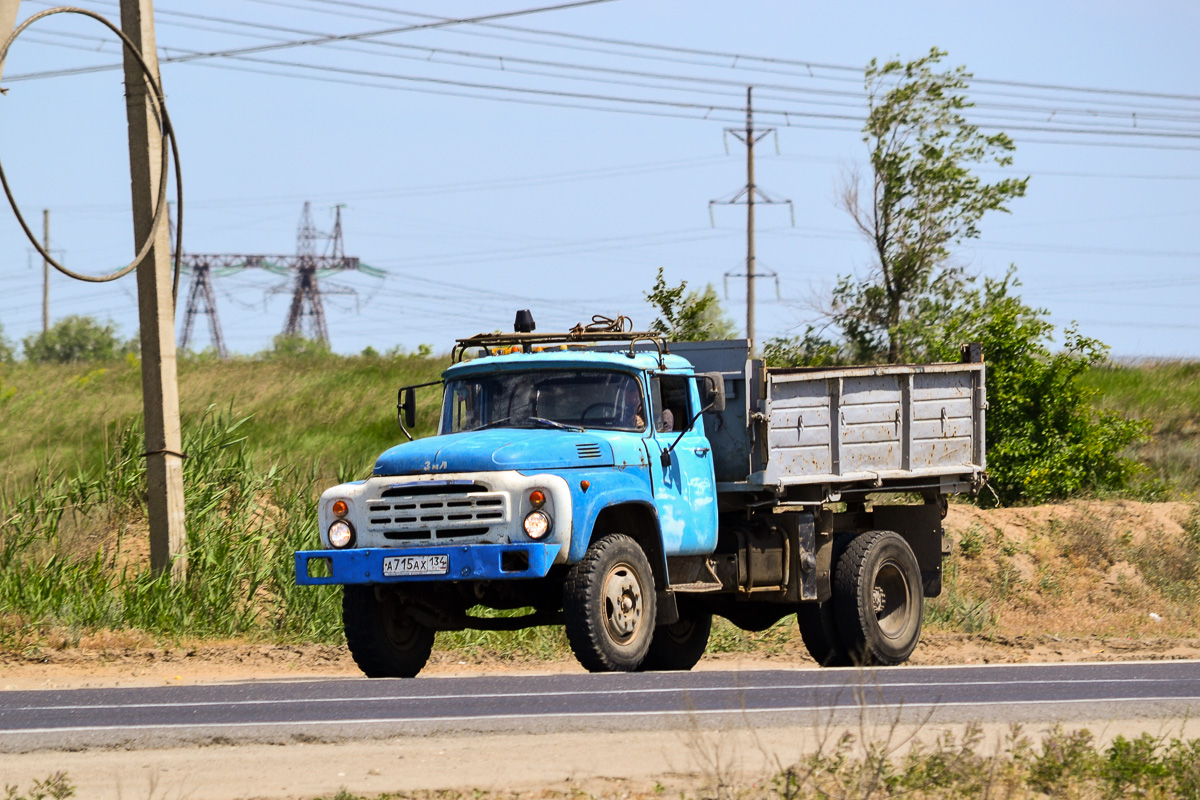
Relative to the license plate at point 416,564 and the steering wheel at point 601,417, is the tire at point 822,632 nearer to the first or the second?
the steering wheel at point 601,417

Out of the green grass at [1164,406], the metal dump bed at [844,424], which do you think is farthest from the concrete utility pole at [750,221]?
the metal dump bed at [844,424]

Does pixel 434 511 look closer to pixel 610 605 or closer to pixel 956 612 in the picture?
pixel 610 605

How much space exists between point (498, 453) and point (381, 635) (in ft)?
6.19

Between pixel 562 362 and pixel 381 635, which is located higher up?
pixel 562 362

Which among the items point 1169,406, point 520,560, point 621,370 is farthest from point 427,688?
point 1169,406

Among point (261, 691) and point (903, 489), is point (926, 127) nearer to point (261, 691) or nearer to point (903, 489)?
point (903, 489)

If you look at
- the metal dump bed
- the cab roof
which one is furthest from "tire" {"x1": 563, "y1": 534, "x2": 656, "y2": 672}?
the metal dump bed

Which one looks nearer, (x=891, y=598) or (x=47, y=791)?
(x=47, y=791)

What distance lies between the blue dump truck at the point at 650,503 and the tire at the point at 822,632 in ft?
0.07

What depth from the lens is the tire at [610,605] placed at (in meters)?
10.8

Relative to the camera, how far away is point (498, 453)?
10.9 meters

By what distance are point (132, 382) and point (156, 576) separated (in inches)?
891

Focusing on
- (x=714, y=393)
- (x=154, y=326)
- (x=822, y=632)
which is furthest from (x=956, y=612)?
(x=154, y=326)

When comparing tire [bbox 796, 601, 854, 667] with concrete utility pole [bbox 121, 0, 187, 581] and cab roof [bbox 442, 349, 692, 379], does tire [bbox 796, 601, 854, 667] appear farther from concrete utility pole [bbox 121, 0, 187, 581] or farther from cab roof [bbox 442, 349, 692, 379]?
concrete utility pole [bbox 121, 0, 187, 581]
